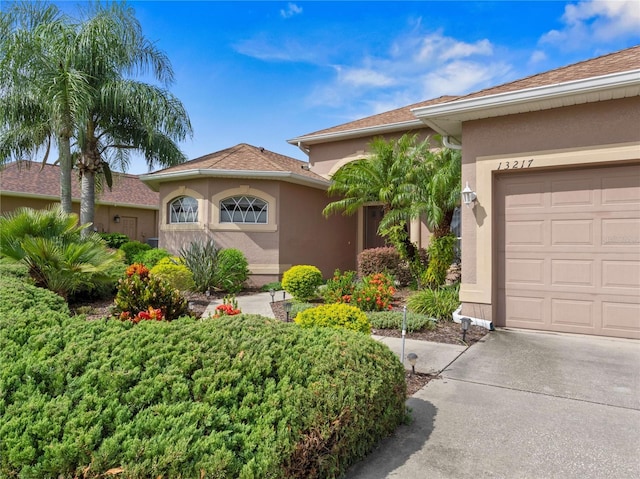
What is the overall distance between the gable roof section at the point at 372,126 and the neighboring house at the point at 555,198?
6.20 meters

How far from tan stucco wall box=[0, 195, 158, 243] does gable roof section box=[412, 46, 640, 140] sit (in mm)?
19835

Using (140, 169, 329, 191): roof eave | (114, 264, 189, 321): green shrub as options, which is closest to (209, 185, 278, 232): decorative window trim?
(140, 169, 329, 191): roof eave

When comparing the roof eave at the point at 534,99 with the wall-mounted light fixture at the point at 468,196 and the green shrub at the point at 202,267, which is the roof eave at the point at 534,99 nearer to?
the wall-mounted light fixture at the point at 468,196

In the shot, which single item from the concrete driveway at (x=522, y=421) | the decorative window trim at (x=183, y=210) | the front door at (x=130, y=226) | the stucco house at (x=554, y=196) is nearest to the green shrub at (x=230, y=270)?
the decorative window trim at (x=183, y=210)

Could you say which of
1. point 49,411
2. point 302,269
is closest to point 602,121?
point 302,269

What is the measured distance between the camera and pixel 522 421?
354 centimetres

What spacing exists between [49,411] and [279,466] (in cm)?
136

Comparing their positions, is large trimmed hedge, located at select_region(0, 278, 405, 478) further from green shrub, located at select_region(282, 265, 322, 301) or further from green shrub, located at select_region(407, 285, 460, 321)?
green shrub, located at select_region(282, 265, 322, 301)

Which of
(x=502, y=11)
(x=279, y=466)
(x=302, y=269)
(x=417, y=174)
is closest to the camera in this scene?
(x=279, y=466)

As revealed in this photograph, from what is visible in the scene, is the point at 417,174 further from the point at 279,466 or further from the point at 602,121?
the point at 279,466

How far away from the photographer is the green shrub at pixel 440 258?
30.2 ft

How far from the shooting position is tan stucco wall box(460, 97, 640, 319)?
6.06 metres

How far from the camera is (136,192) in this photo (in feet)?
82.1

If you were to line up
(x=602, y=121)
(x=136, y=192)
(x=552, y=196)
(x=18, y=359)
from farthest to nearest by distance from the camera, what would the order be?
(x=136, y=192), (x=552, y=196), (x=602, y=121), (x=18, y=359)
